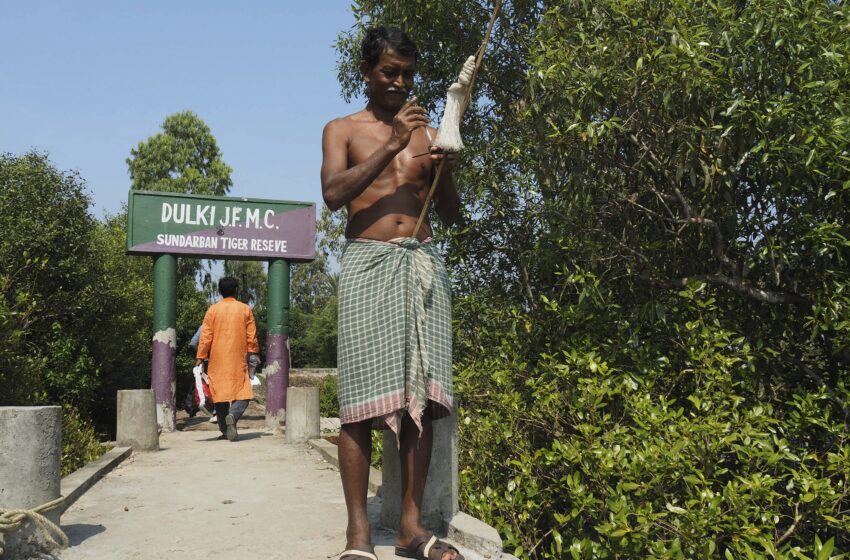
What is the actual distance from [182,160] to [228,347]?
27972 mm

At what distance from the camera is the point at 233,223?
42.4 feet

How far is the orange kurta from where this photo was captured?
1027cm

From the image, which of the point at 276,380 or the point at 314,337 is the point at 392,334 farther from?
the point at 314,337

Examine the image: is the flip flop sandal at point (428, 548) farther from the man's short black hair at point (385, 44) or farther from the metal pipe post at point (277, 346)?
the metal pipe post at point (277, 346)

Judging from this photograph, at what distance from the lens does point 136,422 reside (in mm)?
9227

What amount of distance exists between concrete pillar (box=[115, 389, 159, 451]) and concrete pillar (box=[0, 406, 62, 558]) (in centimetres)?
549

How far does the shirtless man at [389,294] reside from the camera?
Result: 3.49 metres

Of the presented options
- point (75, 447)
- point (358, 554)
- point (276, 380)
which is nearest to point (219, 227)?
point (276, 380)

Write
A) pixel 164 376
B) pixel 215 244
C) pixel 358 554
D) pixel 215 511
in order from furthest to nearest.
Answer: pixel 215 244
pixel 164 376
pixel 215 511
pixel 358 554

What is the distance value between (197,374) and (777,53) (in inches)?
362

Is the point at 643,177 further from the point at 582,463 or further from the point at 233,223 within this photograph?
the point at 233,223

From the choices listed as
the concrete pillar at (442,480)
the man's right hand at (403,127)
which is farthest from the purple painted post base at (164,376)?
the man's right hand at (403,127)

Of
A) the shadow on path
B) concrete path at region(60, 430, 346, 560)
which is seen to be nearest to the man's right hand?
concrete path at region(60, 430, 346, 560)

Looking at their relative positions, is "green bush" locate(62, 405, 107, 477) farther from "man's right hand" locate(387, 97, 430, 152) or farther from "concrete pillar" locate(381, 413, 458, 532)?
"man's right hand" locate(387, 97, 430, 152)
